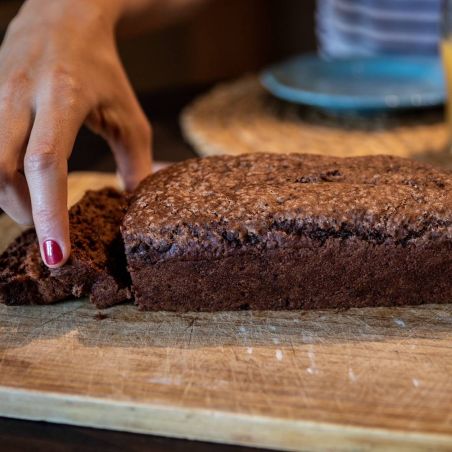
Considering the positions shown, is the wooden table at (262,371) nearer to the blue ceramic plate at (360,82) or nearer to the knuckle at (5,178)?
the knuckle at (5,178)

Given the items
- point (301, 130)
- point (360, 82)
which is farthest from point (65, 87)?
point (360, 82)

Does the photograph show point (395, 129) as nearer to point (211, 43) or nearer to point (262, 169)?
point (262, 169)

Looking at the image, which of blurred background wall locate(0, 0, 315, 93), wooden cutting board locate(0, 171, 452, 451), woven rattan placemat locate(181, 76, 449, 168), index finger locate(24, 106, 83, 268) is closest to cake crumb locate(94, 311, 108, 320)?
wooden cutting board locate(0, 171, 452, 451)

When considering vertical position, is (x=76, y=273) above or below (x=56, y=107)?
below

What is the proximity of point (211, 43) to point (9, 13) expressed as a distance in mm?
2031

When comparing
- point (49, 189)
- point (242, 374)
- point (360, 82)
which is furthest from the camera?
point (360, 82)

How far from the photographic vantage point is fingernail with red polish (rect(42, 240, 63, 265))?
49.6 inches

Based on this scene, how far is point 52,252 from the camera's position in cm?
126

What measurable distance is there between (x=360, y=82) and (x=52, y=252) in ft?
6.26

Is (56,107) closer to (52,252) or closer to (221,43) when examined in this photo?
(52,252)

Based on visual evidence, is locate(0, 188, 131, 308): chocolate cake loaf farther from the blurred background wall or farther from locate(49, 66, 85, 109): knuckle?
the blurred background wall

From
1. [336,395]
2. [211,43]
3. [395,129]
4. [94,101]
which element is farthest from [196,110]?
[211,43]

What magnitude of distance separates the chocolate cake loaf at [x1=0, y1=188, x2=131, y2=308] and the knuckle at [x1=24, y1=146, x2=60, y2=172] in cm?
→ 21

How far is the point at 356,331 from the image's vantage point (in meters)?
1.26
